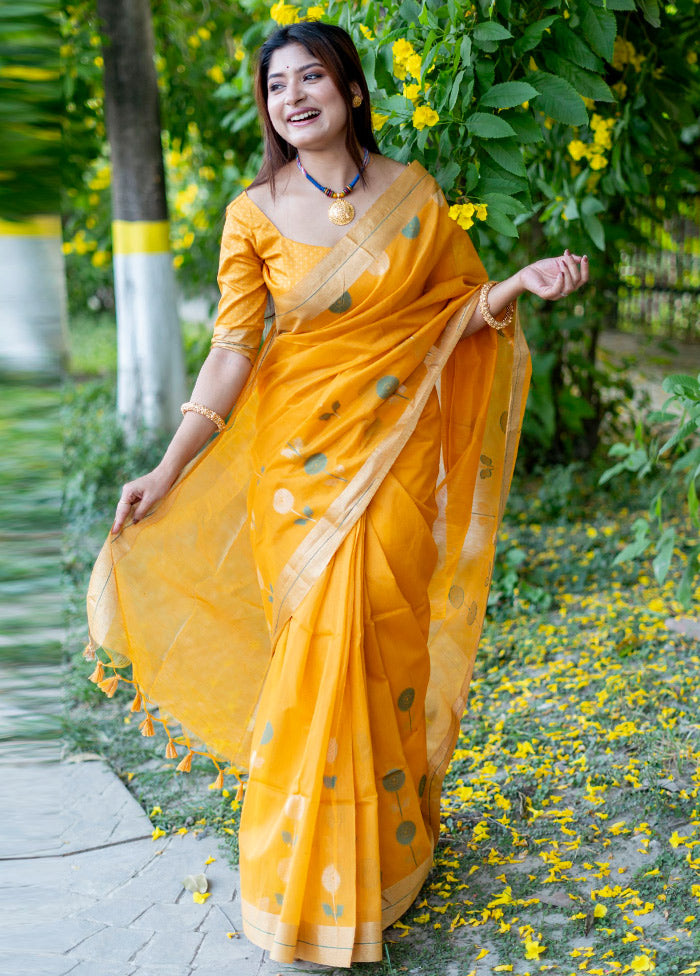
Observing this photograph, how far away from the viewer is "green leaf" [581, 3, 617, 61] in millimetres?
2486

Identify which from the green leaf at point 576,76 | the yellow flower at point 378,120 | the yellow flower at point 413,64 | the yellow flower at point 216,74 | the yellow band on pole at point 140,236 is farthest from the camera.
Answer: the yellow flower at point 216,74

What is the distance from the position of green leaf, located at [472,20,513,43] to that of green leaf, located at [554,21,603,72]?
0.23 metres

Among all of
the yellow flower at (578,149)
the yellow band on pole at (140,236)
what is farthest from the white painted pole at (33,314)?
the yellow band on pole at (140,236)

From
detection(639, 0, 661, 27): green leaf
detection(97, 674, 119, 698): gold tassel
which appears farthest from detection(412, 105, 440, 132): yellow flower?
detection(97, 674, 119, 698): gold tassel

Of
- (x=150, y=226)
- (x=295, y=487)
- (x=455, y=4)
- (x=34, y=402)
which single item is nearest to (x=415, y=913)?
(x=295, y=487)

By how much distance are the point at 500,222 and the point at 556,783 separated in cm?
160

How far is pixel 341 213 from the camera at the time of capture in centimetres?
226

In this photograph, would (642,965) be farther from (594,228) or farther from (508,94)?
(594,228)

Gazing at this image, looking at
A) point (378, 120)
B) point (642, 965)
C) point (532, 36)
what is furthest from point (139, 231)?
point (642, 965)

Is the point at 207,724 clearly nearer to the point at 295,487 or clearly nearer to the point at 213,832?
the point at 213,832

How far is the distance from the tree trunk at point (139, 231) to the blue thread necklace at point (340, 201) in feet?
12.1

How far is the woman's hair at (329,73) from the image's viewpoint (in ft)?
7.23

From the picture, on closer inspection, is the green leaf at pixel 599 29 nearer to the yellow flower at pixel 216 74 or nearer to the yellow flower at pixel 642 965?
the yellow flower at pixel 642 965

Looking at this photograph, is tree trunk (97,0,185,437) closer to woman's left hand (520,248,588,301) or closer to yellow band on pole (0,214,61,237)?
woman's left hand (520,248,588,301)
